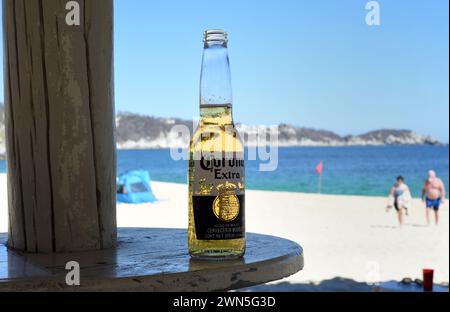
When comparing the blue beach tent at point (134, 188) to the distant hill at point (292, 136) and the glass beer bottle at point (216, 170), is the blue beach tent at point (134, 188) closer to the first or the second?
the glass beer bottle at point (216, 170)

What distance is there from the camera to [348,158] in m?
40.2

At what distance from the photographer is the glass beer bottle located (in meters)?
0.76

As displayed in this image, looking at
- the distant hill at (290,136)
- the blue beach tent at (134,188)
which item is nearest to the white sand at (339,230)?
the blue beach tent at (134,188)

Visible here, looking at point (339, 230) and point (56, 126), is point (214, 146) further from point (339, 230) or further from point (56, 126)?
point (339, 230)

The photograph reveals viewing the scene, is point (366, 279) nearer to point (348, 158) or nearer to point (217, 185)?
point (217, 185)

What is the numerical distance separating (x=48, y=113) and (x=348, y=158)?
132 ft

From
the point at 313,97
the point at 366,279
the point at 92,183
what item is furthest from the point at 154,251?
the point at 313,97

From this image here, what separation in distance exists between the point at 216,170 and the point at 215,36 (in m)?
0.18

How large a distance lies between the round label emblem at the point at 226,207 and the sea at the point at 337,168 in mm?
27043

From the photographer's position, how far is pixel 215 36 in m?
0.80

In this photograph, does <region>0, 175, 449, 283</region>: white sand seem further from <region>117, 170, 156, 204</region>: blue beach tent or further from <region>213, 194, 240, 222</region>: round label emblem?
<region>213, 194, 240, 222</region>: round label emblem
